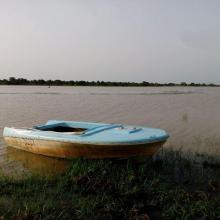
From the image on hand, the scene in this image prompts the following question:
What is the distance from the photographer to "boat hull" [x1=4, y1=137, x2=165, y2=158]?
332 inches

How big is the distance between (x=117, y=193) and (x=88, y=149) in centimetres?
245

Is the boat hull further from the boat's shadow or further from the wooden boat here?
the boat's shadow

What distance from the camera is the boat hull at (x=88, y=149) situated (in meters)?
8.43

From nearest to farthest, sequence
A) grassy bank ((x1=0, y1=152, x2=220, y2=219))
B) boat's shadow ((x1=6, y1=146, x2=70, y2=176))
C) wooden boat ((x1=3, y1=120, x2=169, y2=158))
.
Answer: grassy bank ((x1=0, y1=152, x2=220, y2=219))
wooden boat ((x1=3, y1=120, x2=169, y2=158))
boat's shadow ((x1=6, y1=146, x2=70, y2=176))

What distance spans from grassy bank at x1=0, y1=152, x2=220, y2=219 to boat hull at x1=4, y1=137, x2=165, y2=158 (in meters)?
0.24

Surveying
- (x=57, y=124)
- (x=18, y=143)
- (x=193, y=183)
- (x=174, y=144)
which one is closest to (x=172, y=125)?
(x=174, y=144)

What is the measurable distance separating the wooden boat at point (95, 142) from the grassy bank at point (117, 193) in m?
0.32

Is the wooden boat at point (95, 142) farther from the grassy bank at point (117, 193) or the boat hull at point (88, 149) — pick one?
the grassy bank at point (117, 193)

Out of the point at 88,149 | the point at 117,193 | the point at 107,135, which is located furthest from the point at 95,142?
the point at 117,193

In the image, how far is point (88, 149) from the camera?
8727mm

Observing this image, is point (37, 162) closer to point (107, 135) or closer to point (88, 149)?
point (88, 149)

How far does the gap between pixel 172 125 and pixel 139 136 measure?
26.6 ft

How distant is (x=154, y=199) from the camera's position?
618cm

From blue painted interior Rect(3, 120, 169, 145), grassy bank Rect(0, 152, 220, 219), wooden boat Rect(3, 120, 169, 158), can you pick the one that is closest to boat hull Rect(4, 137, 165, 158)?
wooden boat Rect(3, 120, 169, 158)
